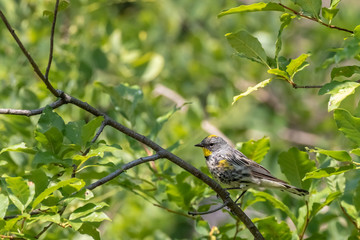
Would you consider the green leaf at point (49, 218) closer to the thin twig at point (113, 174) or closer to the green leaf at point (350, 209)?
the thin twig at point (113, 174)

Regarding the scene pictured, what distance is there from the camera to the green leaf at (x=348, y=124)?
213cm

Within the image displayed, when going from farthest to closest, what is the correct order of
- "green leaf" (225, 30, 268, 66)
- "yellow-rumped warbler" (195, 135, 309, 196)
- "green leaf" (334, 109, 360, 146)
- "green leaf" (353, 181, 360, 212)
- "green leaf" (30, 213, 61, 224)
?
"yellow-rumped warbler" (195, 135, 309, 196) < "green leaf" (353, 181, 360, 212) < "green leaf" (225, 30, 268, 66) < "green leaf" (334, 109, 360, 146) < "green leaf" (30, 213, 61, 224)

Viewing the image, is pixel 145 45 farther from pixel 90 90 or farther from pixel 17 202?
pixel 17 202

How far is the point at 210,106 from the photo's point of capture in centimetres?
494

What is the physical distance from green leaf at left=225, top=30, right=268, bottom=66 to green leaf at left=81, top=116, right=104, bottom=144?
65 centimetres

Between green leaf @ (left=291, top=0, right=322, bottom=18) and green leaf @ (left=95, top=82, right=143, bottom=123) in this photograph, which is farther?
green leaf @ (left=95, top=82, right=143, bottom=123)

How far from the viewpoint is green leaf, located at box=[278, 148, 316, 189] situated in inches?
106

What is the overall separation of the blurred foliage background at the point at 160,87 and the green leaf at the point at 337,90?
37 centimetres

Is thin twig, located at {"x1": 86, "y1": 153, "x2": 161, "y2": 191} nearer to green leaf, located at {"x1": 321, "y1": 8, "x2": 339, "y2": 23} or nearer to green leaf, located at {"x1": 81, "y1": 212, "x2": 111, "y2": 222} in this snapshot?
green leaf, located at {"x1": 81, "y1": 212, "x2": 111, "y2": 222}

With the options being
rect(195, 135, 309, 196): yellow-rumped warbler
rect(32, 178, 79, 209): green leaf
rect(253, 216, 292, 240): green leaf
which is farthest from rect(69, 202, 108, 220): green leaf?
rect(195, 135, 309, 196): yellow-rumped warbler

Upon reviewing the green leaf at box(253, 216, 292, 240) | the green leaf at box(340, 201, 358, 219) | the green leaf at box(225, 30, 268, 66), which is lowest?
the green leaf at box(340, 201, 358, 219)

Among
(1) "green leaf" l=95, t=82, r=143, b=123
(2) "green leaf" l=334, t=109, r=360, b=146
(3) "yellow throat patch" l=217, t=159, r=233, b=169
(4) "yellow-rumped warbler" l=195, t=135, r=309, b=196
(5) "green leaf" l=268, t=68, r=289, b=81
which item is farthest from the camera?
(3) "yellow throat patch" l=217, t=159, r=233, b=169

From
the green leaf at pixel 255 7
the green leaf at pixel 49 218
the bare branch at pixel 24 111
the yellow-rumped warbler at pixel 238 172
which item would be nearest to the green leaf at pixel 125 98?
the yellow-rumped warbler at pixel 238 172

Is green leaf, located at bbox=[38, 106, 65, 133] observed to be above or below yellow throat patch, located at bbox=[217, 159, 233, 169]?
above
